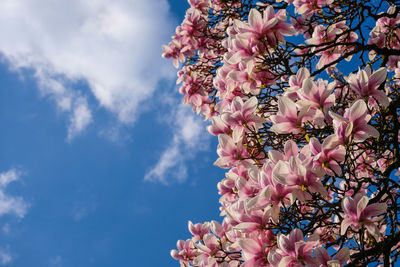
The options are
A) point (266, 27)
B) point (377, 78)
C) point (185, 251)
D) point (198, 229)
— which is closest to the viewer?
point (377, 78)

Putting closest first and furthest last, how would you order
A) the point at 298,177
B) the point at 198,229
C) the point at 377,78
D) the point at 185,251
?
1. the point at 298,177
2. the point at 377,78
3. the point at 198,229
4. the point at 185,251

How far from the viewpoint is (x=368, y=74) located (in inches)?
83.5

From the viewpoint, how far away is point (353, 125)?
1.92 m

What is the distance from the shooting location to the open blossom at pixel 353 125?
1.86 metres

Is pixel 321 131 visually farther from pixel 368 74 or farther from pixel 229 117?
pixel 229 117

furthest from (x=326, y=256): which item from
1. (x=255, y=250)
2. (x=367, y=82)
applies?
(x=367, y=82)

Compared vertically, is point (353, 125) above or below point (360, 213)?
above

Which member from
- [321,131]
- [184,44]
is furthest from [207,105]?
[321,131]

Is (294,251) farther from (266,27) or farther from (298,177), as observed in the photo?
(266,27)

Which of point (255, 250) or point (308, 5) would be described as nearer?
point (255, 250)

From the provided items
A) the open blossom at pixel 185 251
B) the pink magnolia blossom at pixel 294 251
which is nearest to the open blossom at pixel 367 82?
the pink magnolia blossom at pixel 294 251

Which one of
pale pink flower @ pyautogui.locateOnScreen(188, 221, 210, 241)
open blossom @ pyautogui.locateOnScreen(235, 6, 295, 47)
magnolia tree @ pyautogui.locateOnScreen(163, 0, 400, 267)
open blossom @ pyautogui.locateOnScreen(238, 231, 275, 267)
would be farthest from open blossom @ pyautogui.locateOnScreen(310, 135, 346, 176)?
pale pink flower @ pyautogui.locateOnScreen(188, 221, 210, 241)

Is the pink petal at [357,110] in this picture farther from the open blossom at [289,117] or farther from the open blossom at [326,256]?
the open blossom at [326,256]

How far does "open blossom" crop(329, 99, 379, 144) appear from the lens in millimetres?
1858
